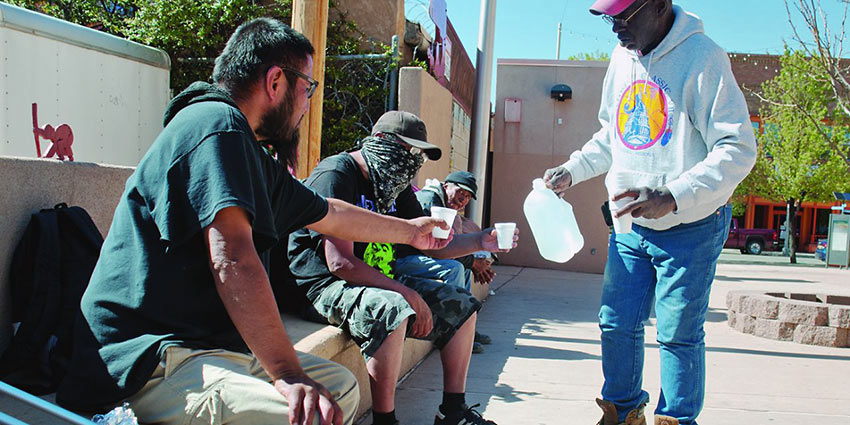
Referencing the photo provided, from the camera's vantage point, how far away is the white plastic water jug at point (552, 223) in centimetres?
314

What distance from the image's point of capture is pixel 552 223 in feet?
10.5

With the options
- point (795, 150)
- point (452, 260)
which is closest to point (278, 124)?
point (452, 260)

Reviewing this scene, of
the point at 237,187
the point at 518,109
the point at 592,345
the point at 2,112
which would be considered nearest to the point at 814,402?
the point at 592,345

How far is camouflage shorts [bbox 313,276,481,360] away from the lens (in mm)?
2691

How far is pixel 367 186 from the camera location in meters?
3.19

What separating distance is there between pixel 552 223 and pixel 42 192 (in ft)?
7.18

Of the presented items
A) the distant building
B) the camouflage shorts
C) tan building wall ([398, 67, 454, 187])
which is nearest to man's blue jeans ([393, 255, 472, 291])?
the camouflage shorts

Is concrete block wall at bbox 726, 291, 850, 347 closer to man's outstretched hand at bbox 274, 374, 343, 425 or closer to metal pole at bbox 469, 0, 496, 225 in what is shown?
metal pole at bbox 469, 0, 496, 225

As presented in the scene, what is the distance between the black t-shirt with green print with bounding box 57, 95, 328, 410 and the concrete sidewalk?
185 cm

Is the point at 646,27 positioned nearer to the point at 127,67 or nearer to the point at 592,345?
the point at 592,345

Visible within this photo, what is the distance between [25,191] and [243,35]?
39.2 inches

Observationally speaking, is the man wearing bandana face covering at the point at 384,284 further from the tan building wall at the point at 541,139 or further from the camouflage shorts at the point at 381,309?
the tan building wall at the point at 541,139

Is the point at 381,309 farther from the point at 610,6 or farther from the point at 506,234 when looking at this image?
the point at 610,6

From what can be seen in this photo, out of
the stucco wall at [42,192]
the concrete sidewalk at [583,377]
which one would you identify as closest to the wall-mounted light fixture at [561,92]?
the concrete sidewalk at [583,377]
